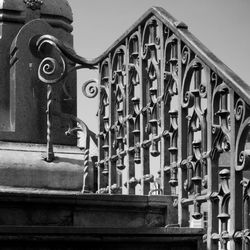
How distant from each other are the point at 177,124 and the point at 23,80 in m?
1.99

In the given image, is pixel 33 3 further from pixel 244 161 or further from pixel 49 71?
pixel 244 161

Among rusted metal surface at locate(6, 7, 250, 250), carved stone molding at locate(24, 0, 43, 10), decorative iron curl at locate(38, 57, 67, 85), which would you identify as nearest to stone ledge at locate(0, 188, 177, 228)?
rusted metal surface at locate(6, 7, 250, 250)

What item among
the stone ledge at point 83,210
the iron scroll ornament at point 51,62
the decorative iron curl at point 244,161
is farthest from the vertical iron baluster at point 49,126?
the decorative iron curl at point 244,161

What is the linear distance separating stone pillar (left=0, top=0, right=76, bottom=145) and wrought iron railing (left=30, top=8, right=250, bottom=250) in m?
0.29

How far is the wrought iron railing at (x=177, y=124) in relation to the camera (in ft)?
23.1

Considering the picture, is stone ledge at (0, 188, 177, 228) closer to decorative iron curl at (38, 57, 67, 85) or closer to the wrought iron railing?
the wrought iron railing

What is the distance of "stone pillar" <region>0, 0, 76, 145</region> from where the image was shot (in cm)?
944

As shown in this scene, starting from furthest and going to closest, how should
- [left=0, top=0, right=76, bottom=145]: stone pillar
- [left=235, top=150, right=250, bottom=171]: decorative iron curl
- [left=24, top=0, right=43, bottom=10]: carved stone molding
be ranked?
[left=24, top=0, right=43, bottom=10]: carved stone molding
[left=0, top=0, right=76, bottom=145]: stone pillar
[left=235, top=150, right=250, bottom=171]: decorative iron curl

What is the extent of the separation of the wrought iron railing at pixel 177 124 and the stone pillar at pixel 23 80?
0.29 meters

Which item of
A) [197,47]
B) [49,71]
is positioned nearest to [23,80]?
[49,71]

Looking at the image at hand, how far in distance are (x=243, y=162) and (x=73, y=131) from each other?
2.97 meters

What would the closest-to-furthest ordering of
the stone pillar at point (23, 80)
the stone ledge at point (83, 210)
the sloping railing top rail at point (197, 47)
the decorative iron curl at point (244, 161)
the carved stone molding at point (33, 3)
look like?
the decorative iron curl at point (244, 161) → the sloping railing top rail at point (197, 47) → the stone ledge at point (83, 210) → the stone pillar at point (23, 80) → the carved stone molding at point (33, 3)

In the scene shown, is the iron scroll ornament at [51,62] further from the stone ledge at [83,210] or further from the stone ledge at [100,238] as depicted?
the stone ledge at [100,238]

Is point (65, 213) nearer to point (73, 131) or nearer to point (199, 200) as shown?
point (199, 200)
